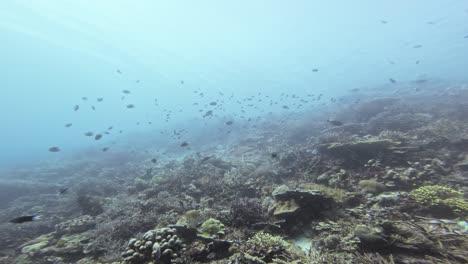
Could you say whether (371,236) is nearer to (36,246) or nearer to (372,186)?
(372,186)

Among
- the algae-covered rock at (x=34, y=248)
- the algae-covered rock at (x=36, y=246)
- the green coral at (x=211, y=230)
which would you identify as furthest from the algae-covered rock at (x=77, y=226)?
the green coral at (x=211, y=230)

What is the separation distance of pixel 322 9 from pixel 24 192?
64.9m

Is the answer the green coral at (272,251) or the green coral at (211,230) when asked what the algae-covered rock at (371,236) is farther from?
the green coral at (211,230)

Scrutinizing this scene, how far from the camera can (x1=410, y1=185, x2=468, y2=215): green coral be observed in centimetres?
586

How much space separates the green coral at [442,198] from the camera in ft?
19.2

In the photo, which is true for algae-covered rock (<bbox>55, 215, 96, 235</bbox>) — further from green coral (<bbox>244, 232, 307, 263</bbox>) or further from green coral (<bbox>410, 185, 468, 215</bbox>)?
green coral (<bbox>410, 185, 468, 215</bbox>)

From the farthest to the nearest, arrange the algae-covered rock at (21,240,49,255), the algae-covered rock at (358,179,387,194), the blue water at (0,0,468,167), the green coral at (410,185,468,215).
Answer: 1. the blue water at (0,0,468,167)
2. the algae-covered rock at (21,240,49,255)
3. the algae-covered rock at (358,179,387,194)
4. the green coral at (410,185,468,215)

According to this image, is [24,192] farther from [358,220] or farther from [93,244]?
[358,220]

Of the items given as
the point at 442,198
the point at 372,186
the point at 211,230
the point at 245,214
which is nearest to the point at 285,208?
the point at 245,214

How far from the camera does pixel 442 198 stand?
6355 mm

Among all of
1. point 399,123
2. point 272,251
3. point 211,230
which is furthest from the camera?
point 399,123

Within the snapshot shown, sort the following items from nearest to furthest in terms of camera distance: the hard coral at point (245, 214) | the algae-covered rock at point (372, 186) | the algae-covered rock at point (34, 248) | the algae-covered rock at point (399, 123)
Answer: the hard coral at point (245, 214) → the algae-covered rock at point (372, 186) → the algae-covered rock at point (34, 248) → the algae-covered rock at point (399, 123)

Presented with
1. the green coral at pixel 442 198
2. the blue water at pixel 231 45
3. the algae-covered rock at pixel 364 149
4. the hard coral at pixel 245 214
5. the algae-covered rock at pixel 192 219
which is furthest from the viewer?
the blue water at pixel 231 45

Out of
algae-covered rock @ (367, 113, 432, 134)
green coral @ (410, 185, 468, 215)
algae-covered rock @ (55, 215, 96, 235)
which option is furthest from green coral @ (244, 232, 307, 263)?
algae-covered rock @ (367, 113, 432, 134)
